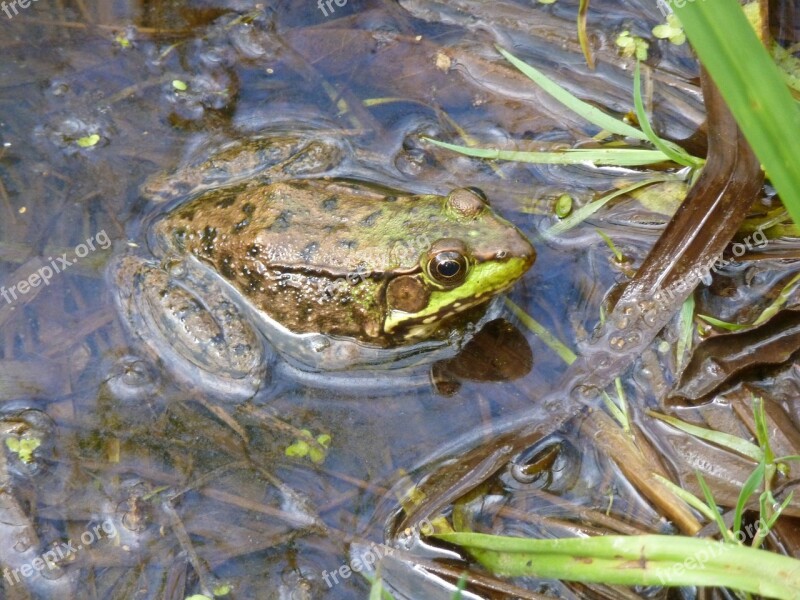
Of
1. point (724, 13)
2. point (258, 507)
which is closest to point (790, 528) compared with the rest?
point (724, 13)

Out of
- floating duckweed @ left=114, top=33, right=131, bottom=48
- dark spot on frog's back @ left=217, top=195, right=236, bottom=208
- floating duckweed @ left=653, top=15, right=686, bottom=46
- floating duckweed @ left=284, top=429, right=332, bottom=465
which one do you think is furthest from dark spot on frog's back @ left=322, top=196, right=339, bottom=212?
floating duckweed @ left=653, top=15, right=686, bottom=46

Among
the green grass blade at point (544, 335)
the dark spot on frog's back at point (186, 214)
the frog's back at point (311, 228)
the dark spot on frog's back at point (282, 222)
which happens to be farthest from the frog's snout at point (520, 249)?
the dark spot on frog's back at point (186, 214)

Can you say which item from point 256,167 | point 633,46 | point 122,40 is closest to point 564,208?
point 633,46

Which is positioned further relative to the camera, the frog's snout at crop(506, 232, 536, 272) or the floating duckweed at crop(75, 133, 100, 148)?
the floating duckweed at crop(75, 133, 100, 148)

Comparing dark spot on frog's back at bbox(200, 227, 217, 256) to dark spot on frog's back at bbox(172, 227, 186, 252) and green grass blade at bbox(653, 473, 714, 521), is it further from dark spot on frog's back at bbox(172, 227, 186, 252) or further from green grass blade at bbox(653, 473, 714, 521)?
green grass blade at bbox(653, 473, 714, 521)

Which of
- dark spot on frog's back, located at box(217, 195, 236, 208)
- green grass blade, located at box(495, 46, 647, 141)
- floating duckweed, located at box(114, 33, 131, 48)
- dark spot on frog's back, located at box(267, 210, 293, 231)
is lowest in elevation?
dark spot on frog's back, located at box(217, 195, 236, 208)

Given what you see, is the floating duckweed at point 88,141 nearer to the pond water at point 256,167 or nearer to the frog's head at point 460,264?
the pond water at point 256,167

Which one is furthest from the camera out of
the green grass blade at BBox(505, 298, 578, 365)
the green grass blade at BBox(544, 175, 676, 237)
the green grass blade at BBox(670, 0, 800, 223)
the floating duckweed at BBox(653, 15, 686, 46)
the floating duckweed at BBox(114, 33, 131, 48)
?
the floating duckweed at BBox(114, 33, 131, 48)

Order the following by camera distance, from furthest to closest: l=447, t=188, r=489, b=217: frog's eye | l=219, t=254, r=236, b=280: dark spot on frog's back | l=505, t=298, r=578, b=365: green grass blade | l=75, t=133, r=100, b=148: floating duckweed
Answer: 1. l=75, t=133, r=100, b=148: floating duckweed
2. l=219, t=254, r=236, b=280: dark spot on frog's back
3. l=505, t=298, r=578, b=365: green grass blade
4. l=447, t=188, r=489, b=217: frog's eye

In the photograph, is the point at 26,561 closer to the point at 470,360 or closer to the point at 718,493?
the point at 470,360

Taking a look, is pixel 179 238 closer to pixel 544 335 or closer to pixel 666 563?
pixel 544 335
